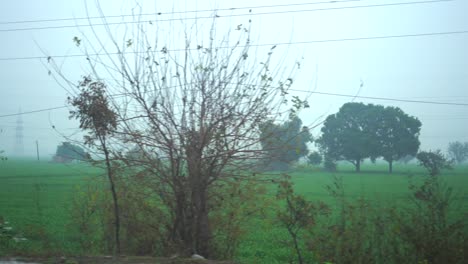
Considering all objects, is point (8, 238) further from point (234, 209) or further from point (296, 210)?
point (296, 210)

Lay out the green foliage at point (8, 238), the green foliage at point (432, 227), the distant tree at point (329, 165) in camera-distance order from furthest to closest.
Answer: the distant tree at point (329, 165) → the green foliage at point (8, 238) → the green foliage at point (432, 227)

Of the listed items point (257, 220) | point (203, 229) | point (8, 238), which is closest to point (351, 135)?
point (257, 220)

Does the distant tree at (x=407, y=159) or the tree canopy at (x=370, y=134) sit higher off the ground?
the tree canopy at (x=370, y=134)

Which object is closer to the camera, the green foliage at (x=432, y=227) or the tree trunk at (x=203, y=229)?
the green foliage at (x=432, y=227)

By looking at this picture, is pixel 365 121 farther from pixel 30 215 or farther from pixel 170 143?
pixel 30 215

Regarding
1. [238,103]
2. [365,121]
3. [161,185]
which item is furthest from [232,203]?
[365,121]

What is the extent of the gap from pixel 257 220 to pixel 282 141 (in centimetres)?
191

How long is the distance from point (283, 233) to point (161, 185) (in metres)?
6.97

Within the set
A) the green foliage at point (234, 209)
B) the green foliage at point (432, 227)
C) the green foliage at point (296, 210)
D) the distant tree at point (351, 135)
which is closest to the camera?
the green foliage at point (432, 227)

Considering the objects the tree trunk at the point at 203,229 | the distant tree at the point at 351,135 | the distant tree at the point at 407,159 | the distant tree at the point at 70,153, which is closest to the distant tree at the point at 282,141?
the tree trunk at the point at 203,229

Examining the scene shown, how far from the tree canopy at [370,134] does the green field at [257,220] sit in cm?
86

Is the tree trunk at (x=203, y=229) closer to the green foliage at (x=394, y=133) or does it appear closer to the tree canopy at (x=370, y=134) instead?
the tree canopy at (x=370, y=134)

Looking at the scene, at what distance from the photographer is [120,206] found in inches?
Result: 365

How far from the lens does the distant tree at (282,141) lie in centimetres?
911
